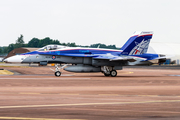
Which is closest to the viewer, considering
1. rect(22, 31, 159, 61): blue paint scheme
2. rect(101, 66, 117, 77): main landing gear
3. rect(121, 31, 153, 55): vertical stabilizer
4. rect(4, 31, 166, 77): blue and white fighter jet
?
rect(4, 31, 166, 77): blue and white fighter jet

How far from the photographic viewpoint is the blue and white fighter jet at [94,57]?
28398mm

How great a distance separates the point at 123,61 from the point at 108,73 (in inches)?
76.9

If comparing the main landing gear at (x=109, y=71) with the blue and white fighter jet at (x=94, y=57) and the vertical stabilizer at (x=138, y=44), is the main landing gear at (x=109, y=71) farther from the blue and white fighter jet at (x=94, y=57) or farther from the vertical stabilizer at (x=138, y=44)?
the vertical stabilizer at (x=138, y=44)

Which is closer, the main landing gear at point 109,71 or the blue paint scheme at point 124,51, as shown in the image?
the blue paint scheme at point 124,51

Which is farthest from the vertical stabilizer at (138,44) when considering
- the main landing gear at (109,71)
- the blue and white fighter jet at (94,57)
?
the main landing gear at (109,71)

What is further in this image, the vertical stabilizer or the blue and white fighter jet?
the vertical stabilizer

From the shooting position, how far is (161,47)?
289ft

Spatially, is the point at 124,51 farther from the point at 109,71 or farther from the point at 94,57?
the point at 94,57

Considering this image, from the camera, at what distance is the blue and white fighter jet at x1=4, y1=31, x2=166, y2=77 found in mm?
28398

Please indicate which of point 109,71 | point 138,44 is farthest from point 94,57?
point 138,44

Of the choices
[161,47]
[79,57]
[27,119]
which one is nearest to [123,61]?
[79,57]

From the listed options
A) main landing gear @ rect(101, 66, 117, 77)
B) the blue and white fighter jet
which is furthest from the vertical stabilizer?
main landing gear @ rect(101, 66, 117, 77)

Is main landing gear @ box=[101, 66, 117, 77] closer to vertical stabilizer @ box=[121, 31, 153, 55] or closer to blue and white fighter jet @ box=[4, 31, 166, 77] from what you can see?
blue and white fighter jet @ box=[4, 31, 166, 77]

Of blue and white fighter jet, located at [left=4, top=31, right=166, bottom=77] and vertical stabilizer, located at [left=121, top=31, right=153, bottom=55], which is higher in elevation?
vertical stabilizer, located at [left=121, top=31, right=153, bottom=55]
